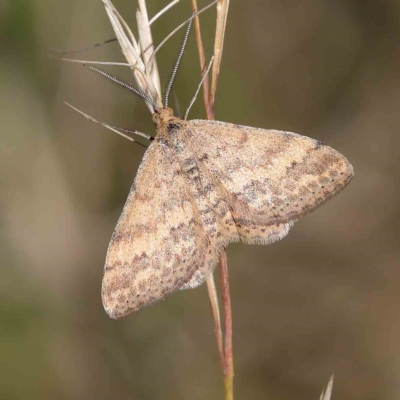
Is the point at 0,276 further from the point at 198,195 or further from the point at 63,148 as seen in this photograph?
the point at 198,195

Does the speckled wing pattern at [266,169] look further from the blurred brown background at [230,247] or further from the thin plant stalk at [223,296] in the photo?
the blurred brown background at [230,247]

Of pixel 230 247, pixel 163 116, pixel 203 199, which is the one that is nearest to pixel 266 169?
pixel 203 199

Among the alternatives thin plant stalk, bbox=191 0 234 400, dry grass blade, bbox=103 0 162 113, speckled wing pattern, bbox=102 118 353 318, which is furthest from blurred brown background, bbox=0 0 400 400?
thin plant stalk, bbox=191 0 234 400

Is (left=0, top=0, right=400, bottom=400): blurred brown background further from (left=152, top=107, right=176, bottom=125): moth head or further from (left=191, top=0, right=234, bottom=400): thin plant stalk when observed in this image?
(left=191, top=0, right=234, bottom=400): thin plant stalk

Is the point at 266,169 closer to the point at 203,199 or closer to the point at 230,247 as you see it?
the point at 203,199

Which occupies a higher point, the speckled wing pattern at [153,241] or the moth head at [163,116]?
the moth head at [163,116]

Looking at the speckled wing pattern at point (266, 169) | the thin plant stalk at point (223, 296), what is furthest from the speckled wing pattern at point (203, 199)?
the thin plant stalk at point (223, 296)

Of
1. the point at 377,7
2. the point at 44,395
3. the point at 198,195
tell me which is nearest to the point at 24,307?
the point at 44,395
